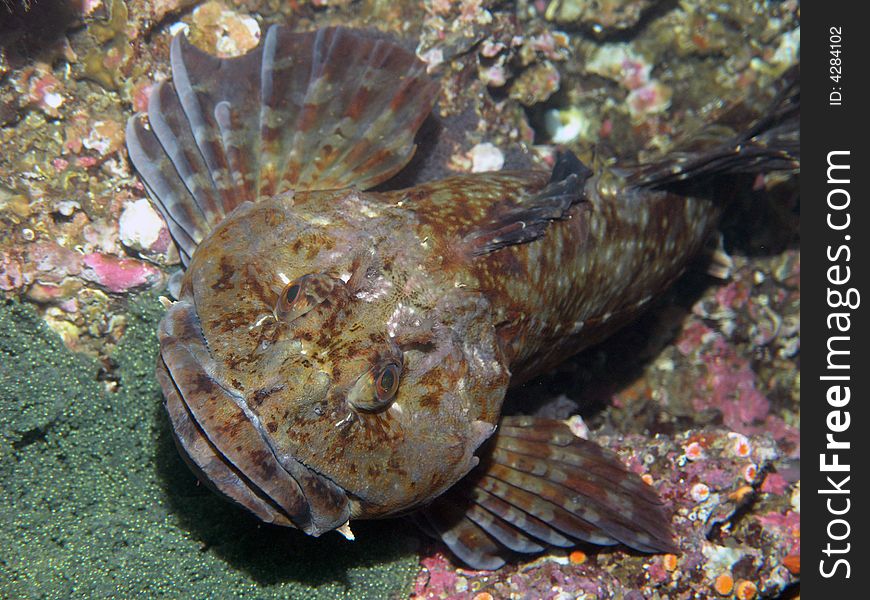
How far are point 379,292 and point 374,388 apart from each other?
0.51 metres

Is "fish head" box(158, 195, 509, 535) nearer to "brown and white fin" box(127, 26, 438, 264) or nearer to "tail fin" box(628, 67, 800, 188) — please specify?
"brown and white fin" box(127, 26, 438, 264)

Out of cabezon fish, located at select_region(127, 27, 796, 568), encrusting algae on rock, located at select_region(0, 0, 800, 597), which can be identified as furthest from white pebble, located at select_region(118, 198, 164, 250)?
cabezon fish, located at select_region(127, 27, 796, 568)

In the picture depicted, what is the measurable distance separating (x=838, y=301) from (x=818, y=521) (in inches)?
63.4

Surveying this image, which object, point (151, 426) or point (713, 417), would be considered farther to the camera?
point (713, 417)

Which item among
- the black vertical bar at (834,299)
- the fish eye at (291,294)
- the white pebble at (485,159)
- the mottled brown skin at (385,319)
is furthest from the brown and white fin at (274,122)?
the black vertical bar at (834,299)

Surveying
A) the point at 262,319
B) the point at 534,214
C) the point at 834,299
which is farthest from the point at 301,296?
the point at 834,299

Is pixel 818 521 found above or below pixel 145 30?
below

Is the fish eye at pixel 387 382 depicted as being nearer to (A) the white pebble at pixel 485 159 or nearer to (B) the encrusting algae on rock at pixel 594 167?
(B) the encrusting algae on rock at pixel 594 167

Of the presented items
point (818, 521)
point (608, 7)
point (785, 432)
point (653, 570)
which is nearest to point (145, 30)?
point (608, 7)

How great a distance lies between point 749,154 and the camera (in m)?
4.43

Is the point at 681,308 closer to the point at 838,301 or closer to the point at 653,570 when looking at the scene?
the point at 838,301

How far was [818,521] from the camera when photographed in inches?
173

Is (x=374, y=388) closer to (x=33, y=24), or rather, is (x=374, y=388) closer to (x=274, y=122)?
(x=274, y=122)

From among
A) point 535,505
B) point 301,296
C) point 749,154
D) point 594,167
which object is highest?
point 749,154
